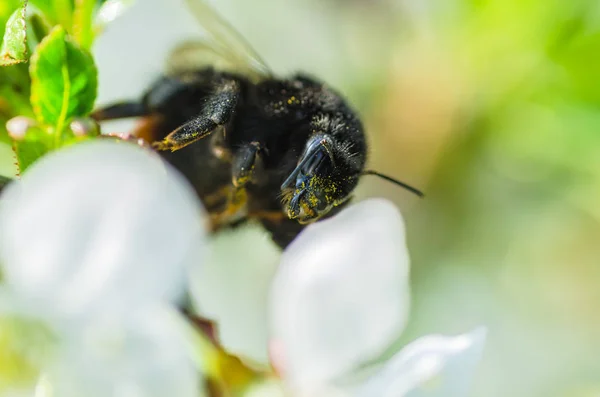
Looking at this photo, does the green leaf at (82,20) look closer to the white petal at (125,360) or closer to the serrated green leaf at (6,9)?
the serrated green leaf at (6,9)

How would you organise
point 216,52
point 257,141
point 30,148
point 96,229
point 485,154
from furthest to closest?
point 485,154, point 216,52, point 257,141, point 30,148, point 96,229

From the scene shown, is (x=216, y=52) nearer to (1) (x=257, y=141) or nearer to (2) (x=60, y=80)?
(1) (x=257, y=141)

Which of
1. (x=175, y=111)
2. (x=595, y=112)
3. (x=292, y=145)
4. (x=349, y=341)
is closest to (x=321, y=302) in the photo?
(x=349, y=341)

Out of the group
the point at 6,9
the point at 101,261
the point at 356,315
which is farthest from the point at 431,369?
the point at 6,9

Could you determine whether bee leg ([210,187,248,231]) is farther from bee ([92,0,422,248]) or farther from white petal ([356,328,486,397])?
white petal ([356,328,486,397])

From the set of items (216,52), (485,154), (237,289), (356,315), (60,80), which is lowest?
(485,154)

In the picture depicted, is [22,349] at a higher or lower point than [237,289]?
higher

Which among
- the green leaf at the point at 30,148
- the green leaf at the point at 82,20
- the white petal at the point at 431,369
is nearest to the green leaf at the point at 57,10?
the green leaf at the point at 82,20
